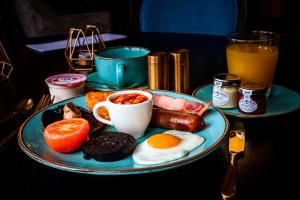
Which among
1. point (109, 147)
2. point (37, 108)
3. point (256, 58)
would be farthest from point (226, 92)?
point (37, 108)

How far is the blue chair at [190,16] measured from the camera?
71.2 inches

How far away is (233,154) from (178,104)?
217 mm

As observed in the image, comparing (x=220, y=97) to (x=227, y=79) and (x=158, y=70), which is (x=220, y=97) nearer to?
(x=227, y=79)

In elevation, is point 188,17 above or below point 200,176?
above

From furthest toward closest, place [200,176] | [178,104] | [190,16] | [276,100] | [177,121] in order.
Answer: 1. [190,16]
2. [276,100]
3. [178,104]
4. [177,121]
5. [200,176]

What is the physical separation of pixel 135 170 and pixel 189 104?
12.2 inches

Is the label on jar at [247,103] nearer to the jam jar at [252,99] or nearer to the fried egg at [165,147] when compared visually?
the jam jar at [252,99]

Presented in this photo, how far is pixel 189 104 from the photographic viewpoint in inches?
33.8

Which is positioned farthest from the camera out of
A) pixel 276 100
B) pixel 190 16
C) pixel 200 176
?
pixel 190 16

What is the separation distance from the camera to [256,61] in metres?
1.07

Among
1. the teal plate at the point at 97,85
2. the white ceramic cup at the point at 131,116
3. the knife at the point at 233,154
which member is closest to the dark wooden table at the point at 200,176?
the knife at the point at 233,154

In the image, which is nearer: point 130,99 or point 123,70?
point 130,99

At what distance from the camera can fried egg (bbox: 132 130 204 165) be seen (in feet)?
2.10

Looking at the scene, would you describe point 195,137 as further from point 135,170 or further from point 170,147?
point 135,170
